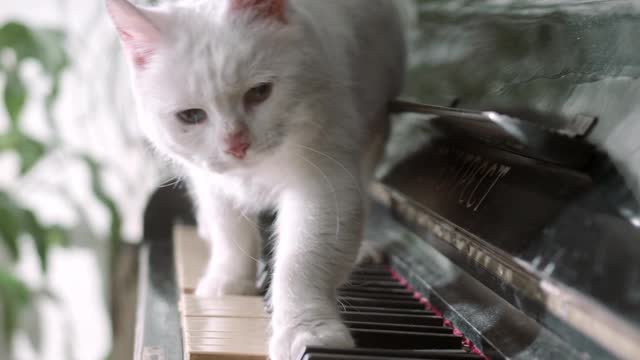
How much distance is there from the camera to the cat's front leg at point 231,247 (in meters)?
1.35

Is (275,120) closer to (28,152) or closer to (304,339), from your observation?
(304,339)

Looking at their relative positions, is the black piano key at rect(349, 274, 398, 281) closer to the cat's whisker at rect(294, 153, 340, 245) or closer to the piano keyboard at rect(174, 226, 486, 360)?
the piano keyboard at rect(174, 226, 486, 360)

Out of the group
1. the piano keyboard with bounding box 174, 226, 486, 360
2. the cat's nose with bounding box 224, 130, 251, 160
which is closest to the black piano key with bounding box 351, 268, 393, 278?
the piano keyboard with bounding box 174, 226, 486, 360

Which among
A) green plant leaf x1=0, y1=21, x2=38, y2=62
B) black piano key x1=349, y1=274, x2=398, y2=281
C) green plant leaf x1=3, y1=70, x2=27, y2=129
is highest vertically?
green plant leaf x1=0, y1=21, x2=38, y2=62

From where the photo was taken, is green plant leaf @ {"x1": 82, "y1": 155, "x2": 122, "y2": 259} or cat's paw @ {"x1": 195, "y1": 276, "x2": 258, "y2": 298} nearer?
cat's paw @ {"x1": 195, "y1": 276, "x2": 258, "y2": 298}

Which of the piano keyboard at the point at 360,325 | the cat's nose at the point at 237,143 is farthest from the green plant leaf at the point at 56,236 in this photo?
the cat's nose at the point at 237,143

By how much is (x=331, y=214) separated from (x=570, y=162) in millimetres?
391

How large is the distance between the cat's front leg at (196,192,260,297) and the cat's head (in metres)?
0.22

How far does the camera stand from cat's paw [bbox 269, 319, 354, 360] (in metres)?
0.95

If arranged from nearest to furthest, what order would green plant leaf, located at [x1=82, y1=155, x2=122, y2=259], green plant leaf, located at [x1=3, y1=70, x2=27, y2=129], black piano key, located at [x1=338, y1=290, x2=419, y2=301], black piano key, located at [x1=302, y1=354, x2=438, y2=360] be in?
black piano key, located at [x1=302, y1=354, x2=438, y2=360], black piano key, located at [x1=338, y1=290, x2=419, y2=301], green plant leaf, located at [x1=3, y1=70, x2=27, y2=129], green plant leaf, located at [x1=82, y1=155, x2=122, y2=259]

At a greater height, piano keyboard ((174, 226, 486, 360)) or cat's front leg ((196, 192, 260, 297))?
cat's front leg ((196, 192, 260, 297))

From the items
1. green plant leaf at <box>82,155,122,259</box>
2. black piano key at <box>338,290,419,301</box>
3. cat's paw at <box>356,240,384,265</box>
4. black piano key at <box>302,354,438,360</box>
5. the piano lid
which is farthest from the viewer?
green plant leaf at <box>82,155,122,259</box>

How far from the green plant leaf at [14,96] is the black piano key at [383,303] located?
1178mm

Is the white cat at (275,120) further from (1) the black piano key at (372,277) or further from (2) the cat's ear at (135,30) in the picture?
(1) the black piano key at (372,277)
